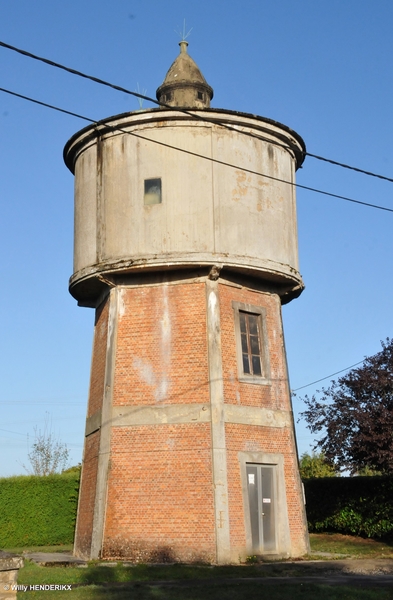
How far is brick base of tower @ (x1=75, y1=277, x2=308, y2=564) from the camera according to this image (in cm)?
1742

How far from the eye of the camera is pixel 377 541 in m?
25.7

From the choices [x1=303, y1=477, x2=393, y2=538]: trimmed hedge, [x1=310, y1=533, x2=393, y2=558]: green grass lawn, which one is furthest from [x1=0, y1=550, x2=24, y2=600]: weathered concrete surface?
[x1=303, y1=477, x2=393, y2=538]: trimmed hedge

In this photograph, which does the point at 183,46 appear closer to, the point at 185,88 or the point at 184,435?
the point at 185,88

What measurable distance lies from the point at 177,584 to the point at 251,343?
677 cm

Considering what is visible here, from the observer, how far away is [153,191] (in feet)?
62.1

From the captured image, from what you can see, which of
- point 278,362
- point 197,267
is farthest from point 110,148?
point 278,362

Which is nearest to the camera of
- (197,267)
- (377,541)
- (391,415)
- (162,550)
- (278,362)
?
(162,550)

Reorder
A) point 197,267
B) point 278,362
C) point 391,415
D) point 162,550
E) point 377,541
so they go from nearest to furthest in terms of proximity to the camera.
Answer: point 162,550
point 197,267
point 278,362
point 391,415
point 377,541

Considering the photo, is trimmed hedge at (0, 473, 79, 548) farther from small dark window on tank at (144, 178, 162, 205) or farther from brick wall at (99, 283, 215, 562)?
small dark window on tank at (144, 178, 162, 205)

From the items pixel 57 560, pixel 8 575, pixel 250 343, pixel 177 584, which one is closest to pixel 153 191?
pixel 250 343

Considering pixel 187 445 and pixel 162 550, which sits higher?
pixel 187 445

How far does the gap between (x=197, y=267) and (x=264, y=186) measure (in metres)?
2.71

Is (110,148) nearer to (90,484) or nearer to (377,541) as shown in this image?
(90,484)

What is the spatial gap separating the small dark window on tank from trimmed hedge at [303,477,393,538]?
1238 cm
